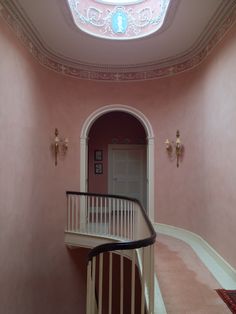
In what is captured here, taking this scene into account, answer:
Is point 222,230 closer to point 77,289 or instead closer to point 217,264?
point 217,264

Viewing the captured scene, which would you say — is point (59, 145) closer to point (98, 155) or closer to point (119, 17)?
point (98, 155)

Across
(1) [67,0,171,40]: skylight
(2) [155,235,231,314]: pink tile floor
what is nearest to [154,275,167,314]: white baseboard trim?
(2) [155,235,231,314]: pink tile floor

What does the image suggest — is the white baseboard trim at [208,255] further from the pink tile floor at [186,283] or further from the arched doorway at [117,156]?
the arched doorway at [117,156]

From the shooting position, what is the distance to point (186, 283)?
3.18m

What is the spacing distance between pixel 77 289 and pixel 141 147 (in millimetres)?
4389

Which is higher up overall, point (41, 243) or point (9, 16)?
point (9, 16)

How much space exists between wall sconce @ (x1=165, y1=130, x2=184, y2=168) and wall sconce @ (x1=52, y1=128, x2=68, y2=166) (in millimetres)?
2316

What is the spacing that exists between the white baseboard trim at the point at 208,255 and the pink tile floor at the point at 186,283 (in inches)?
3.9

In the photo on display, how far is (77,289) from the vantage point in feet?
19.7

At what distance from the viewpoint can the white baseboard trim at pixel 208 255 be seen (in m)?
3.30

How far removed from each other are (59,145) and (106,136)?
97.9 inches

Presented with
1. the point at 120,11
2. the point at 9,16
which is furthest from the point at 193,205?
the point at 9,16

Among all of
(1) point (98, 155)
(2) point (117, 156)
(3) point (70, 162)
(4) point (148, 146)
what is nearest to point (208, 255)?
(4) point (148, 146)

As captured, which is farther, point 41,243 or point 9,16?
point 41,243
